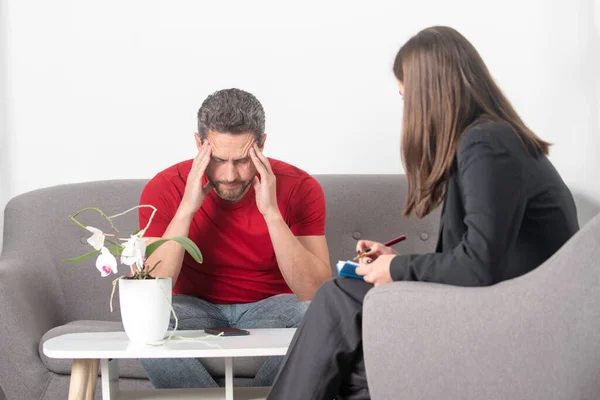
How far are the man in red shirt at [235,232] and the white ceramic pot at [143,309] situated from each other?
1.02 feet

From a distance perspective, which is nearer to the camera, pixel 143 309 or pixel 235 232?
pixel 143 309

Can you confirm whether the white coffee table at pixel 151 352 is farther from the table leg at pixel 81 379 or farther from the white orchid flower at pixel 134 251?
the white orchid flower at pixel 134 251

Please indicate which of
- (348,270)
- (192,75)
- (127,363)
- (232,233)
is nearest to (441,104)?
(348,270)

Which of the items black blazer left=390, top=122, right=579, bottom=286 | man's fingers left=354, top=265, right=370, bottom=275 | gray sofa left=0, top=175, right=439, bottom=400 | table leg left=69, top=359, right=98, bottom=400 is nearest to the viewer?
black blazer left=390, top=122, right=579, bottom=286

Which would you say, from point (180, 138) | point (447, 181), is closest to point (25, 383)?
point (180, 138)

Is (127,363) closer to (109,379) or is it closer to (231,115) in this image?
(109,379)

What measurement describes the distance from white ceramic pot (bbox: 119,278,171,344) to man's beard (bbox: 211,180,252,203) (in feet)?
1.99

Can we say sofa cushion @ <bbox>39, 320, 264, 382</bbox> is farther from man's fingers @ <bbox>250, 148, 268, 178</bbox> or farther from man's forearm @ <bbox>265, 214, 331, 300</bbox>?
man's fingers @ <bbox>250, 148, 268, 178</bbox>

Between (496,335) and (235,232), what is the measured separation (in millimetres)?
1243

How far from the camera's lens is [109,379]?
1.90 meters

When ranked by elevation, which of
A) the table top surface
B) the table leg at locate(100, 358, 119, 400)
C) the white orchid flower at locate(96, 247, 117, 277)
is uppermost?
the white orchid flower at locate(96, 247, 117, 277)

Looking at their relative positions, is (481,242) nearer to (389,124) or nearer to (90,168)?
(389,124)

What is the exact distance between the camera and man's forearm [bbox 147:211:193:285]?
231cm

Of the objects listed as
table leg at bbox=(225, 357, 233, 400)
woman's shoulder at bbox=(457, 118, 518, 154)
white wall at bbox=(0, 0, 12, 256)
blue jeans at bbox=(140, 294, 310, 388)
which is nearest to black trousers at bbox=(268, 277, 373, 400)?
table leg at bbox=(225, 357, 233, 400)
